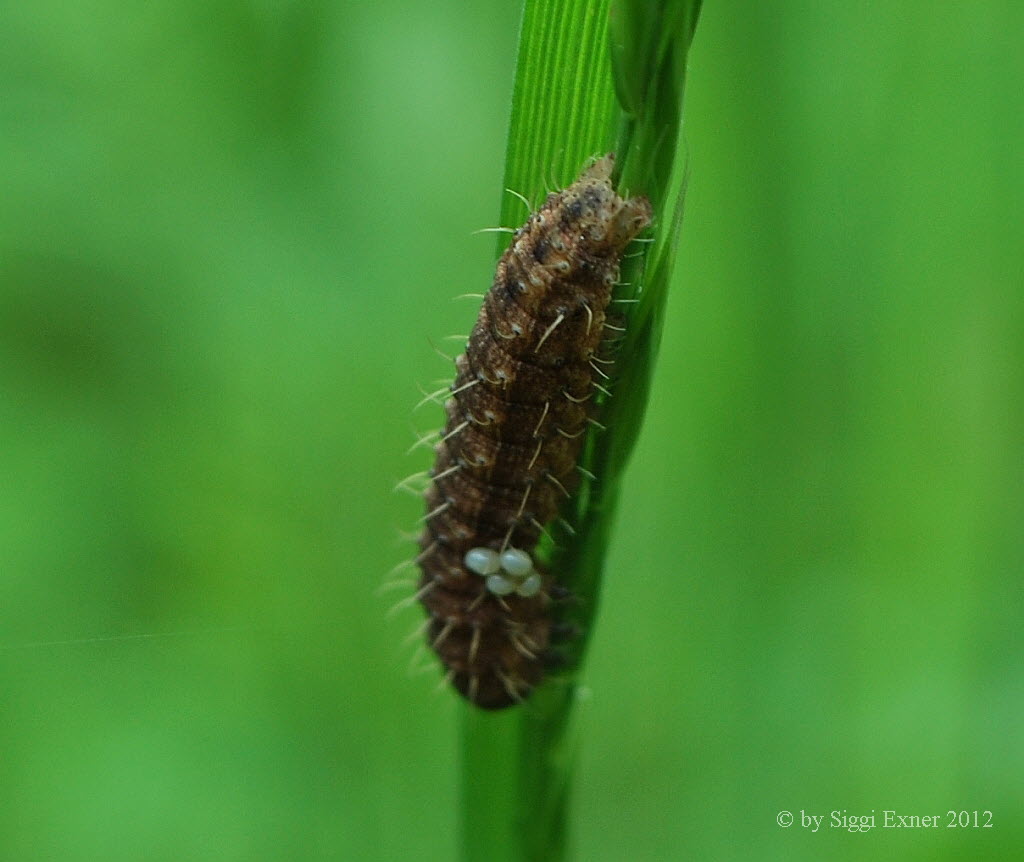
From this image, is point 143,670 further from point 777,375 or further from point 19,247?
point 777,375

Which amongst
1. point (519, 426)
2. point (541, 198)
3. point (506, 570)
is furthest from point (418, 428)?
point (541, 198)

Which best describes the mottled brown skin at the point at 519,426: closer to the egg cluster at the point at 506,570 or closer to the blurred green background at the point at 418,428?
the egg cluster at the point at 506,570

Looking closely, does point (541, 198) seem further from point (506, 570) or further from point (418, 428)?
point (418, 428)

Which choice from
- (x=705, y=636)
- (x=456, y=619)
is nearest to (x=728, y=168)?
(x=705, y=636)

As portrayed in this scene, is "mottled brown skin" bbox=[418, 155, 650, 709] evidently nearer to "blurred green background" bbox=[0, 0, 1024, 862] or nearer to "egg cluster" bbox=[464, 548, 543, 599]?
"egg cluster" bbox=[464, 548, 543, 599]

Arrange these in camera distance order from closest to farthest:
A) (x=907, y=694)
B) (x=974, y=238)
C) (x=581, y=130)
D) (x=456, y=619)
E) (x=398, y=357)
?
(x=581, y=130) < (x=456, y=619) < (x=907, y=694) < (x=974, y=238) < (x=398, y=357)

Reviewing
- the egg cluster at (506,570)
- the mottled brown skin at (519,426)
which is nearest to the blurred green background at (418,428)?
the mottled brown skin at (519,426)

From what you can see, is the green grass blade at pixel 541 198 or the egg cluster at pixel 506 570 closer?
the green grass blade at pixel 541 198
